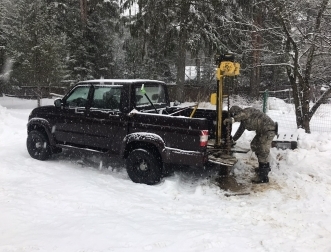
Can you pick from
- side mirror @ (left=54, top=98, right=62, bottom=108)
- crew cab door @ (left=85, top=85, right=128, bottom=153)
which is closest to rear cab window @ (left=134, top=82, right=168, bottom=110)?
crew cab door @ (left=85, top=85, right=128, bottom=153)

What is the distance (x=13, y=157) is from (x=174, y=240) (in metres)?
5.27

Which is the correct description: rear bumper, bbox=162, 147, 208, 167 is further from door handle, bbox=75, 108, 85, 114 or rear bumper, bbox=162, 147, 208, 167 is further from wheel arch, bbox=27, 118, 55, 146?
wheel arch, bbox=27, 118, 55, 146

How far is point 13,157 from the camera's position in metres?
7.63

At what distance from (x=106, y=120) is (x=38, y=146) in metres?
2.21

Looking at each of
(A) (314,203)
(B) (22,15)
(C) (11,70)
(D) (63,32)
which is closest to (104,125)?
(A) (314,203)

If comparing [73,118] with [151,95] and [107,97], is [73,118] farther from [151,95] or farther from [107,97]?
[151,95]

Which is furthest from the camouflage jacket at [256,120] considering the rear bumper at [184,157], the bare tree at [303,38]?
the bare tree at [303,38]

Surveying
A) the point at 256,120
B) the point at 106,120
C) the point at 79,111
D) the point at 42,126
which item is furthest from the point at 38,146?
the point at 256,120

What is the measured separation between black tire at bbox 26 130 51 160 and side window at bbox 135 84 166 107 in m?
2.64

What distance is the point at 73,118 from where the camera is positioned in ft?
23.1

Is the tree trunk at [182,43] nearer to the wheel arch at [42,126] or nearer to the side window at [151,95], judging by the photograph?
the side window at [151,95]

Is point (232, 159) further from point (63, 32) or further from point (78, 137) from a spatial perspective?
point (63, 32)

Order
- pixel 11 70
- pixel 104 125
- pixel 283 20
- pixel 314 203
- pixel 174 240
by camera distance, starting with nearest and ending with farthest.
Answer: pixel 174 240 < pixel 314 203 < pixel 104 125 < pixel 283 20 < pixel 11 70

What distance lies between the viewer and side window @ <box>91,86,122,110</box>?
6.43m
